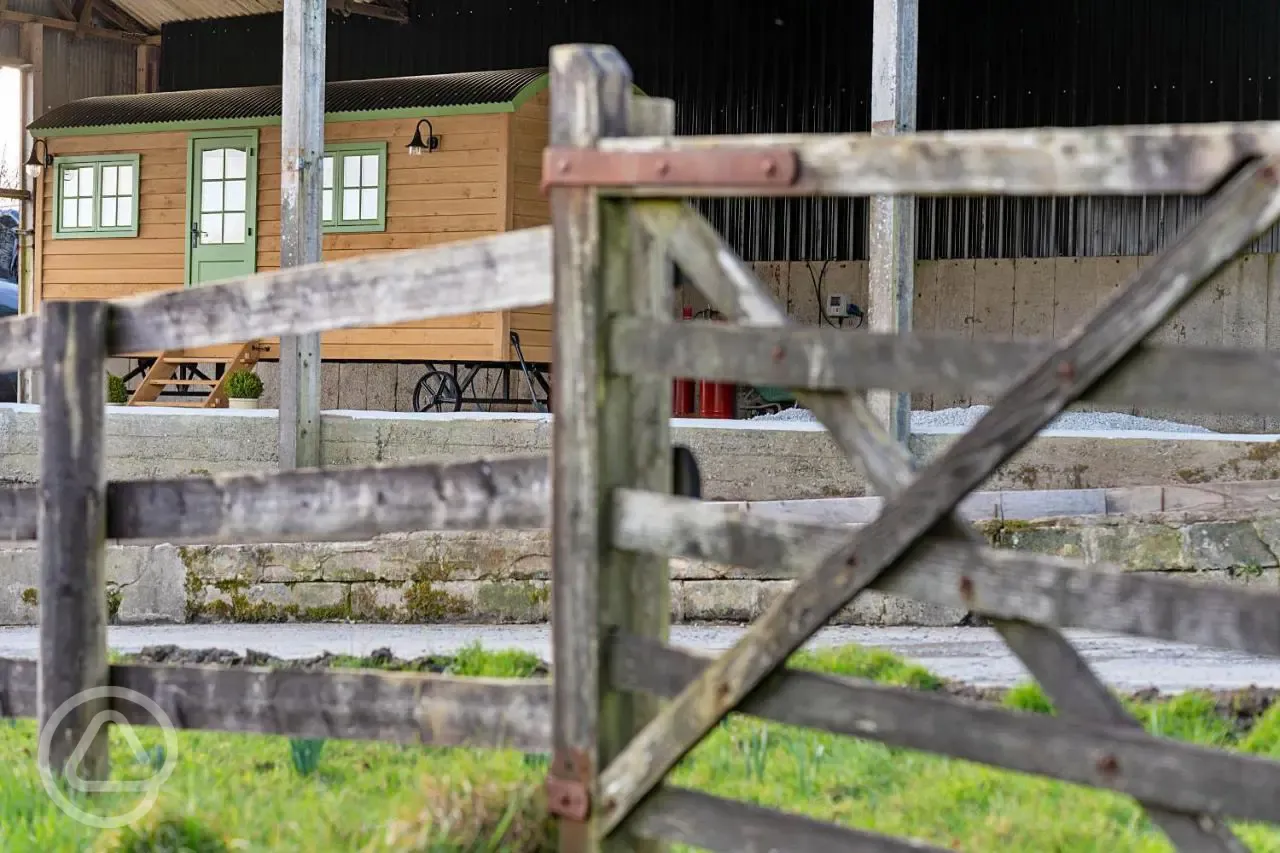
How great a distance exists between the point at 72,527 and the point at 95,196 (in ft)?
43.4

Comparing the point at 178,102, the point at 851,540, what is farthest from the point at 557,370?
the point at 178,102

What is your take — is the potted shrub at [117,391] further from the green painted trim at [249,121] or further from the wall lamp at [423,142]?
the wall lamp at [423,142]

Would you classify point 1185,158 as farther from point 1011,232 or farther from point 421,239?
point 1011,232

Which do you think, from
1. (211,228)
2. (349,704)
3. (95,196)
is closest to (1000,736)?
(349,704)

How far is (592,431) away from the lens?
309 cm

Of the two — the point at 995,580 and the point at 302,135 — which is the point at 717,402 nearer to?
the point at 302,135

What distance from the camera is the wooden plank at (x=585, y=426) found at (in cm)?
306

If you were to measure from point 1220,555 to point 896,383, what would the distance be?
4.93 meters

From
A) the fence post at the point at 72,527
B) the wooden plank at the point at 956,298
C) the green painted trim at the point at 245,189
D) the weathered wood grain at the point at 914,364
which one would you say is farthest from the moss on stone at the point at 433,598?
the wooden plank at the point at 956,298

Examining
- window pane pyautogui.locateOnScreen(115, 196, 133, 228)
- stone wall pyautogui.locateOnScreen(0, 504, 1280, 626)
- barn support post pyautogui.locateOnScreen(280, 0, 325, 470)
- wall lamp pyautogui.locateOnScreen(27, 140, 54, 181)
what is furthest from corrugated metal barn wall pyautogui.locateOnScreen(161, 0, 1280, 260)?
stone wall pyautogui.locateOnScreen(0, 504, 1280, 626)

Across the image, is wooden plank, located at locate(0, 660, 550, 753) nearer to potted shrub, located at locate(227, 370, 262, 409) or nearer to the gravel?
the gravel

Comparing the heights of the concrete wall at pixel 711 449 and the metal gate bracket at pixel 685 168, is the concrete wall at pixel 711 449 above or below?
below

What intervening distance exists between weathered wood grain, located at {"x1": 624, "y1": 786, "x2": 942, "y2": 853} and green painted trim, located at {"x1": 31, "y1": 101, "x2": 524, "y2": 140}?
37.7 ft

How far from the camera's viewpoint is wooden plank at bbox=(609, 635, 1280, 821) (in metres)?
2.48
